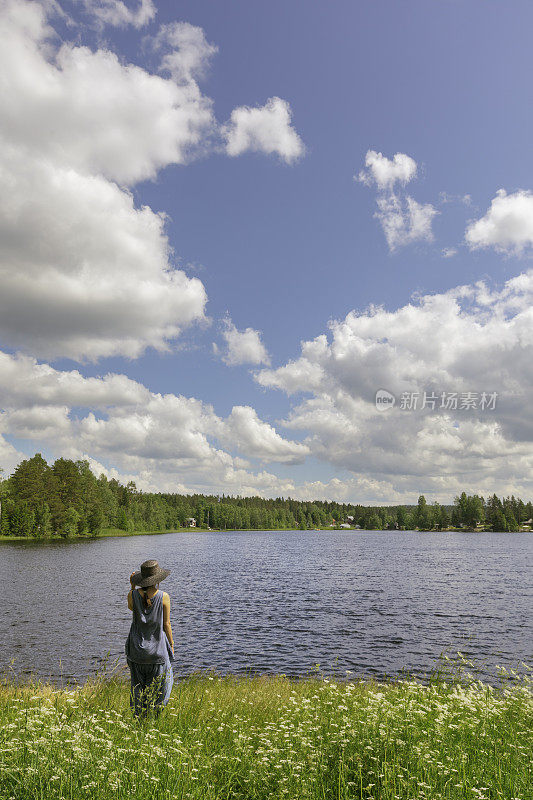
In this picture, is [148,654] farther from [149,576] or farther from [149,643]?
[149,576]

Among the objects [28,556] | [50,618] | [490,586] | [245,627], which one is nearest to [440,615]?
[245,627]

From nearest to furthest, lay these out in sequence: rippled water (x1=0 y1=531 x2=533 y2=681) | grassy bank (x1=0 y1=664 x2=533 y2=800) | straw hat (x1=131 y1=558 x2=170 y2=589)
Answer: grassy bank (x1=0 y1=664 x2=533 y2=800), straw hat (x1=131 y1=558 x2=170 y2=589), rippled water (x1=0 y1=531 x2=533 y2=681)

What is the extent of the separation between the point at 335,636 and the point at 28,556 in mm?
56784

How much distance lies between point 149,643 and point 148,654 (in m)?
0.17

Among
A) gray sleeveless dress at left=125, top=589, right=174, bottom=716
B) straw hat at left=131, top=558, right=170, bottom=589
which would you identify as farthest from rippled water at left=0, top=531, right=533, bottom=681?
straw hat at left=131, top=558, right=170, bottom=589

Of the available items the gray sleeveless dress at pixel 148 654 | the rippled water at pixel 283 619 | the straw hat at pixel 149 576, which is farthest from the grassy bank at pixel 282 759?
the rippled water at pixel 283 619

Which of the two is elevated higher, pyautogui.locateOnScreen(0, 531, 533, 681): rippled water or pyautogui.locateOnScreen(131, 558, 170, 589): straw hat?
pyautogui.locateOnScreen(131, 558, 170, 589): straw hat

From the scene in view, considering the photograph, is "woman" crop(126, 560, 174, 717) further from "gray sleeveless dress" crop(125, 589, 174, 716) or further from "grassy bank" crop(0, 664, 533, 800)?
"grassy bank" crop(0, 664, 533, 800)

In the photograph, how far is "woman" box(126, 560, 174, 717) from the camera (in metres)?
8.26

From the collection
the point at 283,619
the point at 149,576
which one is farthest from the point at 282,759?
the point at 283,619

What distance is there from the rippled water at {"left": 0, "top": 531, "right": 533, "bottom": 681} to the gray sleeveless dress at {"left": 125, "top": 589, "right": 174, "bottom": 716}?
35.8ft

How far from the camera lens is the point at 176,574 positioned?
5619cm

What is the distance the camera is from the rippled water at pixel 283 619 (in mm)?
22094

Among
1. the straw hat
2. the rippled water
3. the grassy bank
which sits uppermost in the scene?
the straw hat
